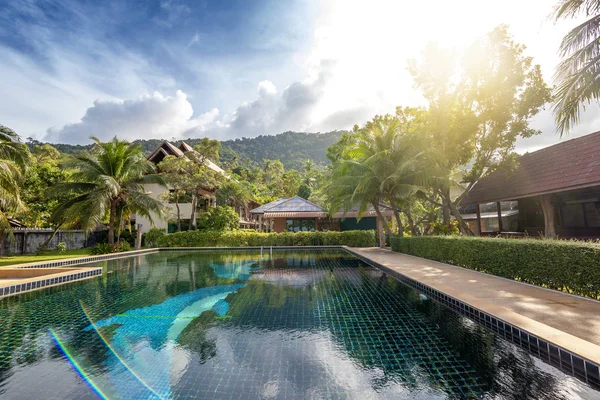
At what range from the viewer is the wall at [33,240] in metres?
16.9

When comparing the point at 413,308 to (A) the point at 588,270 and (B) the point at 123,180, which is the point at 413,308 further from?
(B) the point at 123,180

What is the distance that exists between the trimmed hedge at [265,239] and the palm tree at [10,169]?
9.19 m

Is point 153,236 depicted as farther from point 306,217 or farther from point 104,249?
point 306,217

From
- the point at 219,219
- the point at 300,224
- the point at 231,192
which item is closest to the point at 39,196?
the point at 219,219

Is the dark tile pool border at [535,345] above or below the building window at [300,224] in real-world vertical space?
below

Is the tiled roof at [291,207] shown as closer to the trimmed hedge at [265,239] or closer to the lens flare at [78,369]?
the trimmed hedge at [265,239]

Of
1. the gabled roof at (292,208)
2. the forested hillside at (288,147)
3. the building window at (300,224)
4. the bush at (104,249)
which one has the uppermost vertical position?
the forested hillside at (288,147)

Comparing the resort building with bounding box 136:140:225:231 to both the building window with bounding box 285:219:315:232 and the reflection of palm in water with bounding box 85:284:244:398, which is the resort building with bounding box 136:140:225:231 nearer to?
the building window with bounding box 285:219:315:232

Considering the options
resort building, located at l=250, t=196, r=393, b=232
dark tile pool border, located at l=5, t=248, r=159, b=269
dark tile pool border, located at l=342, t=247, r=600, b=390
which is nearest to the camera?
dark tile pool border, located at l=342, t=247, r=600, b=390

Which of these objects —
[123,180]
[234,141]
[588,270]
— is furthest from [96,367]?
[234,141]

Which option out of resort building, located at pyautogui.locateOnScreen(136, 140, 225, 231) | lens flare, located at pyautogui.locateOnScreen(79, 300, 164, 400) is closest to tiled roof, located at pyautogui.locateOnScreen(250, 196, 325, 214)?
resort building, located at pyautogui.locateOnScreen(136, 140, 225, 231)

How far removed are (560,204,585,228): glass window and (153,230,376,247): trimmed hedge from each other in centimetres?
Answer: 934

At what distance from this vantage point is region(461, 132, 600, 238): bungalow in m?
10.2

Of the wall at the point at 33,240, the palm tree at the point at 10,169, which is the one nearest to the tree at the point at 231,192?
the wall at the point at 33,240
